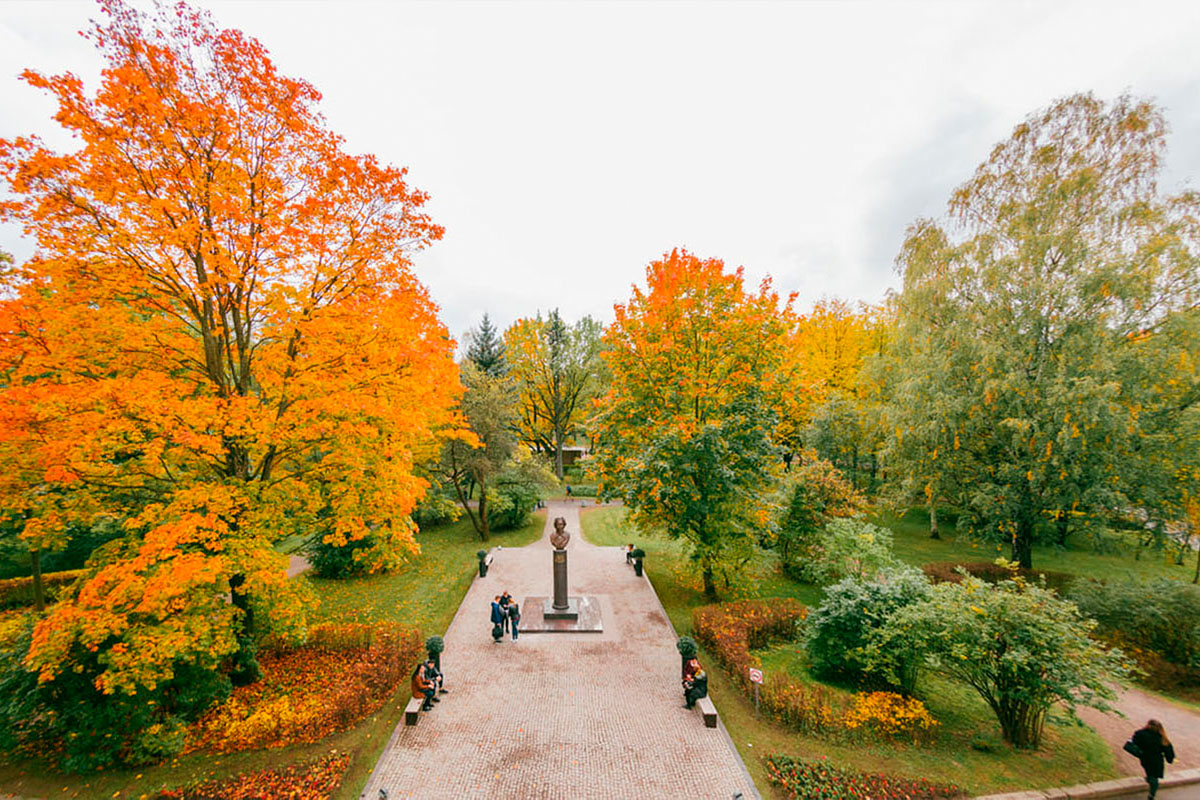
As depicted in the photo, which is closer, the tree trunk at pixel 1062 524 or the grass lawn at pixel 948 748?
the grass lawn at pixel 948 748

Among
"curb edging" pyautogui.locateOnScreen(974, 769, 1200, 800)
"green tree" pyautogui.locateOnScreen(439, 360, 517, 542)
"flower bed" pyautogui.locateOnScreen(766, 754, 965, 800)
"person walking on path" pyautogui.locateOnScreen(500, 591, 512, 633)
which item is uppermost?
"green tree" pyautogui.locateOnScreen(439, 360, 517, 542)

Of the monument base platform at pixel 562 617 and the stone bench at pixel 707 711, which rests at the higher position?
the monument base platform at pixel 562 617

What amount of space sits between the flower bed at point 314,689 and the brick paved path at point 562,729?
50.4 inches

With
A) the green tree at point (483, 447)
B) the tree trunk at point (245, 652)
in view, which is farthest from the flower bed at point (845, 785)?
the green tree at point (483, 447)

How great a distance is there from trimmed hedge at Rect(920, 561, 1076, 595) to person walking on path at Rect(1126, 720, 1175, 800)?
30.7 ft

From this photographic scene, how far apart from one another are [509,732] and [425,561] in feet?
42.6

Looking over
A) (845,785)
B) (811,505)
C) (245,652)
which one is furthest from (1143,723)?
(245,652)

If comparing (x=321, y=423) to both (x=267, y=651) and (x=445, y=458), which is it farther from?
(x=445, y=458)

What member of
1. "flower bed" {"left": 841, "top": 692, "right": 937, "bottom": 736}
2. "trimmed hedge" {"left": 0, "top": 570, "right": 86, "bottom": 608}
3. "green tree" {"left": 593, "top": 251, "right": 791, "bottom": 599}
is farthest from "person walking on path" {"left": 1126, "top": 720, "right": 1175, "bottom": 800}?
"trimmed hedge" {"left": 0, "top": 570, "right": 86, "bottom": 608}

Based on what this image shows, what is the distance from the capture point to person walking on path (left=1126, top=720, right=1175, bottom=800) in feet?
25.2

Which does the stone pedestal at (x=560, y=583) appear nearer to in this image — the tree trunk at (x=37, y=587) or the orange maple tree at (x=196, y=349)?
the orange maple tree at (x=196, y=349)

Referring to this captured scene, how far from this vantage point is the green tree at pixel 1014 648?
26.8ft

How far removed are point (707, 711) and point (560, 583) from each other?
6.23 m

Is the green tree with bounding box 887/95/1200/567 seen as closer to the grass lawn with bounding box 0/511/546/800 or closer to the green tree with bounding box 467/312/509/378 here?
the grass lawn with bounding box 0/511/546/800
